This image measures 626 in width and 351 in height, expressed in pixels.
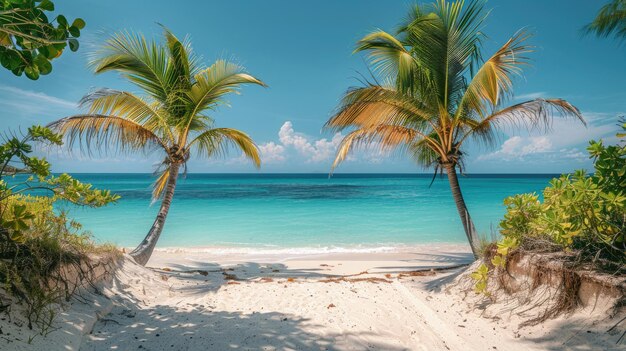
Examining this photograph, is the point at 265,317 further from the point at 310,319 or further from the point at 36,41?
the point at 36,41

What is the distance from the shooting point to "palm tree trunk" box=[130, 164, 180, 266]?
6445 millimetres

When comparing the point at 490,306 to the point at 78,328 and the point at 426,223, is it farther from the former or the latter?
the point at 426,223

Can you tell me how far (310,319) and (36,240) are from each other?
308cm

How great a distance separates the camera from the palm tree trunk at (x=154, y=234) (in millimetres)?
6445

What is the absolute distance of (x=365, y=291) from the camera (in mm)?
5168

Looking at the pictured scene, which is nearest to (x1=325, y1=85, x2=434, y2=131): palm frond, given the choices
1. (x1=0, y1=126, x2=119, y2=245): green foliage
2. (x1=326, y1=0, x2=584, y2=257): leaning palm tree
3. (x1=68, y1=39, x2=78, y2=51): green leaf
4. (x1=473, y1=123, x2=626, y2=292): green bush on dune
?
(x1=326, y1=0, x2=584, y2=257): leaning palm tree

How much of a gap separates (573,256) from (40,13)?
5.10 meters

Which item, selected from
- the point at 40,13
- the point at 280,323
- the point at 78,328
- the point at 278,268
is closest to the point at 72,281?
the point at 78,328

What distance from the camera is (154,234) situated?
7.08 meters

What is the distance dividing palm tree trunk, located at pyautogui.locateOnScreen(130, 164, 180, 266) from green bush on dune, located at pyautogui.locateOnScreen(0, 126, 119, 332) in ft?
7.35

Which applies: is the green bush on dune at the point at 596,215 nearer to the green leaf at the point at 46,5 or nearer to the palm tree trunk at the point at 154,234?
the green leaf at the point at 46,5

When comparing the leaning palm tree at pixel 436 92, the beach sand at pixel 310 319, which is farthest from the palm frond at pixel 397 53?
the beach sand at pixel 310 319

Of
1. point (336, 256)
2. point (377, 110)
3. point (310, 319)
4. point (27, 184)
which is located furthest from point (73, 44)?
point (336, 256)

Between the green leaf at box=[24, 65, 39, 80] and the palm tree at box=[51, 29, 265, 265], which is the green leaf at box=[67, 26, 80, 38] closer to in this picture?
the green leaf at box=[24, 65, 39, 80]
